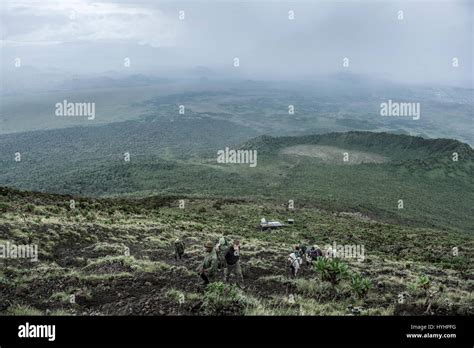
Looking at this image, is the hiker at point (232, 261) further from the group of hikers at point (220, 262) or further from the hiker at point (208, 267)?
the hiker at point (208, 267)

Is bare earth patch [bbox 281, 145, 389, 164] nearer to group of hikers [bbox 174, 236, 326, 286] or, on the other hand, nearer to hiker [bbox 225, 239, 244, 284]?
group of hikers [bbox 174, 236, 326, 286]

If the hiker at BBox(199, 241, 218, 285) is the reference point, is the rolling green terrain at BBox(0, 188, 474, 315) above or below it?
below

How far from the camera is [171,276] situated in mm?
13172

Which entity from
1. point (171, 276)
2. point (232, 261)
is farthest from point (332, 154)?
point (171, 276)

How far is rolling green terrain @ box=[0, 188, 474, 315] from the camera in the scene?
33.3 ft

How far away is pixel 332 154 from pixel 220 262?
332 feet

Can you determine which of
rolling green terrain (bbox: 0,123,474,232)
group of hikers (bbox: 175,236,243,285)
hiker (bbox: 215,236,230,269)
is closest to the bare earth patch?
rolling green terrain (bbox: 0,123,474,232)

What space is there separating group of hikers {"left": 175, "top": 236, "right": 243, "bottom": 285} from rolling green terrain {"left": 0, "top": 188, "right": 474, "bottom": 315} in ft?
1.49

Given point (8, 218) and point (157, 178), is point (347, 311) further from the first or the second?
point (157, 178)

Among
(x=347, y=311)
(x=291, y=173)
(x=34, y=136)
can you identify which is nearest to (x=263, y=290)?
(x=347, y=311)

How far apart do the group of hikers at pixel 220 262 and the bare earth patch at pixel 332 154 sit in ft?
294

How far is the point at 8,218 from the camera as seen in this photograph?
66.0 feet

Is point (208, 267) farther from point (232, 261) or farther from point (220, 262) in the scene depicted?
point (232, 261)

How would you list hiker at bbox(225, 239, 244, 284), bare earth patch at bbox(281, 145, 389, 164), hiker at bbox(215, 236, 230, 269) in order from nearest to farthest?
hiker at bbox(215, 236, 230, 269) → hiker at bbox(225, 239, 244, 284) → bare earth patch at bbox(281, 145, 389, 164)
